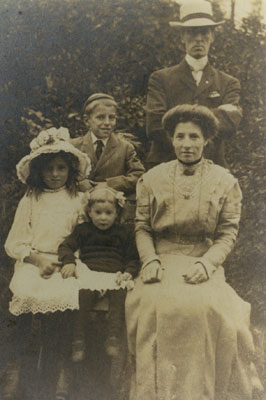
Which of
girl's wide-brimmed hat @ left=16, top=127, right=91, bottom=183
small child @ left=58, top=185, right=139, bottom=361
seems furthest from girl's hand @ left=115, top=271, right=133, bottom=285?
girl's wide-brimmed hat @ left=16, top=127, right=91, bottom=183

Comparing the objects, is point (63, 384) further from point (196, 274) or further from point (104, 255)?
point (196, 274)

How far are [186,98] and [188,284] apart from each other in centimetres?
139

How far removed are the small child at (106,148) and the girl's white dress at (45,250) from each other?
24 centimetres

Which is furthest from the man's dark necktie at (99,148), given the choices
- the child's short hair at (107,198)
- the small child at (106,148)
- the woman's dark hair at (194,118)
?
the woman's dark hair at (194,118)

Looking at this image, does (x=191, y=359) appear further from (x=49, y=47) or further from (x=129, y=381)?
(x=49, y=47)

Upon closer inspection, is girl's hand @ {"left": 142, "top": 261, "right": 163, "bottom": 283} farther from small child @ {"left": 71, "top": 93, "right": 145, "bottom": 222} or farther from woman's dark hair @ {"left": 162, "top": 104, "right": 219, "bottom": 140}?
woman's dark hair @ {"left": 162, "top": 104, "right": 219, "bottom": 140}

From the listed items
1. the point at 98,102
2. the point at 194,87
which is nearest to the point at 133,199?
the point at 98,102

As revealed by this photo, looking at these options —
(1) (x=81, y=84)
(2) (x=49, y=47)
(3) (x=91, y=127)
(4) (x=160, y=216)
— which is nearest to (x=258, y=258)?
(4) (x=160, y=216)

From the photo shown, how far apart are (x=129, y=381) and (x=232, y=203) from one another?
147 centimetres

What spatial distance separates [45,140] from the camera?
430 centimetres

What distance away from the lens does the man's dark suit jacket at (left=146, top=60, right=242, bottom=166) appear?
14.0 ft

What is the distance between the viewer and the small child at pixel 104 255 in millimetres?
4000

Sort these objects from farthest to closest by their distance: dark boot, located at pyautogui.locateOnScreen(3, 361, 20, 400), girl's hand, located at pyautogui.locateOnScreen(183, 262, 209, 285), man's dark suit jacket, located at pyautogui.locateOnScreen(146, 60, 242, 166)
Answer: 1. man's dark suit jacket, located at pyautogui.locateOnScreen(146, 60, 242, 166)
2. dark boot, located at pyautogui.locateOnScreen(3, 361, 20, 400)
3. girl's hand, located at pyautogui.locateOnScreen(183, 262, 209, 285)

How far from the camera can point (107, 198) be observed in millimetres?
4121
